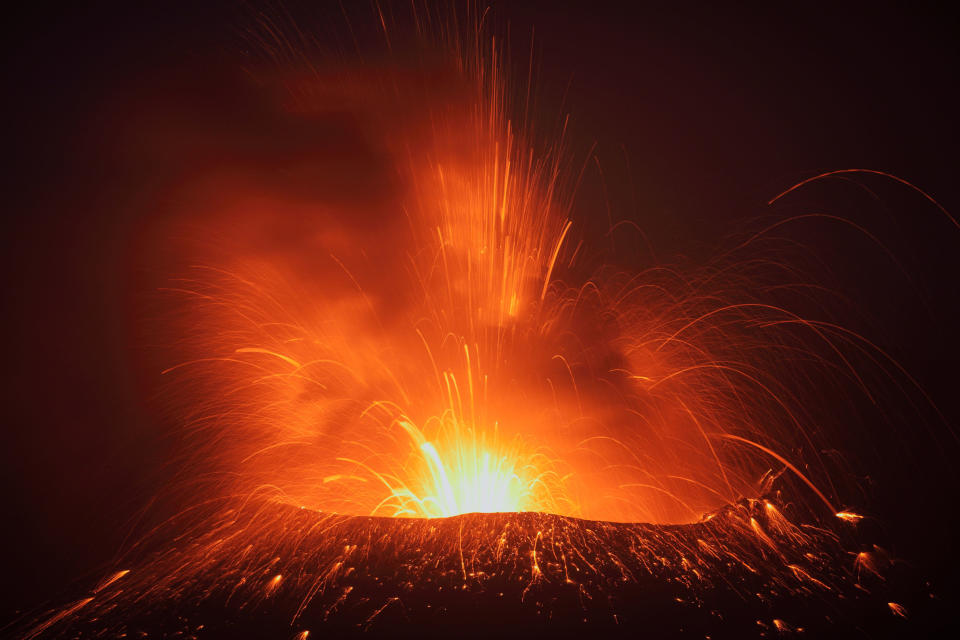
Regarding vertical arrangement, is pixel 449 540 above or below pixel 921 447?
below

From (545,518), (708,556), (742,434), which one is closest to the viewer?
(708,556)

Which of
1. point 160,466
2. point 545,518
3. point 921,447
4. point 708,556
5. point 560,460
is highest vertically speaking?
point 560,460

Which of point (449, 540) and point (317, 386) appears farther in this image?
point (317, 386)

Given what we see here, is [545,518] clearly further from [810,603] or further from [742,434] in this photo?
[742,434]

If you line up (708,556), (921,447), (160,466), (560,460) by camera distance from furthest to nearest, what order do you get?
(560,460), (160,466), (921,447), (708,556)

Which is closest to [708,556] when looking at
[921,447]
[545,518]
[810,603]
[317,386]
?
[810,603]

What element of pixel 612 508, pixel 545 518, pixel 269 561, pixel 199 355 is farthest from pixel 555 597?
pixel 199 355
